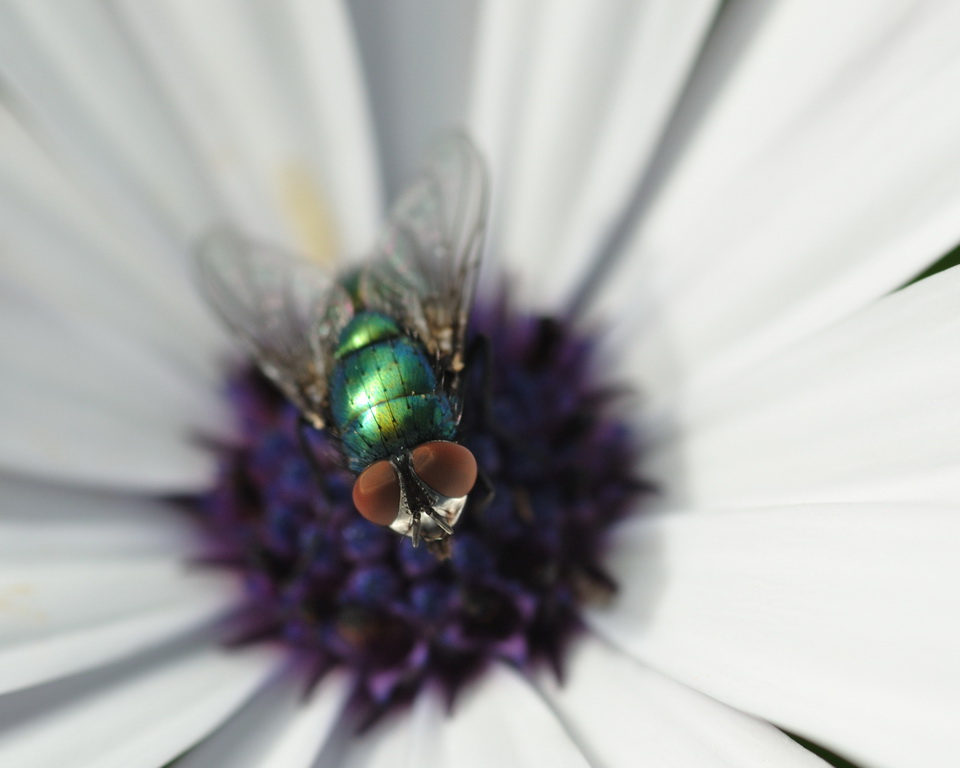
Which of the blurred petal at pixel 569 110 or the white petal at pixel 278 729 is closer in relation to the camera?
the white petal at pixel 278 729

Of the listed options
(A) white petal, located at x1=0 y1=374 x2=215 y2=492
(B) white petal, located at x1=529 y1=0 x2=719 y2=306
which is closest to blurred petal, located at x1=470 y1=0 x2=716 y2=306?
(B) white petal, located at x1=529 y1=0 x2=719 y2=306

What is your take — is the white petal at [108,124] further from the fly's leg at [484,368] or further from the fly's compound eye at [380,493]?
the fly's compound eye at [380,493]

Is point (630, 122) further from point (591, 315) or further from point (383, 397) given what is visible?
point (383, 397)

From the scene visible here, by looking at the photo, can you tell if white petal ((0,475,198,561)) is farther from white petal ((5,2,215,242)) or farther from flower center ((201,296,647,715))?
white petal ((5,2,215,242))

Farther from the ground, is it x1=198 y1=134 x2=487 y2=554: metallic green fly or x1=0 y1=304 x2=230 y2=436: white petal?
x1=0 y1=304 x2=230 y2=436: white petal

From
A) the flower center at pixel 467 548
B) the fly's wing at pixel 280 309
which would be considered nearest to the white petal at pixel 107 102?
the fly's wing at pixel 280 309

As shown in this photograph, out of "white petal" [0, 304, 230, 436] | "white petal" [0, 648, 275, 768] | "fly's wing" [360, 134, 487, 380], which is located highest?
"white petal" [0, 304, 230, 436]

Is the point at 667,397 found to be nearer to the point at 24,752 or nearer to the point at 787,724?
the point at 787,724
